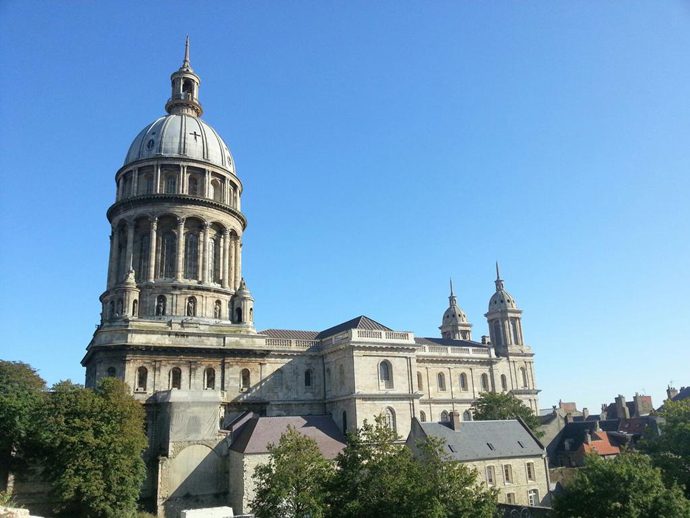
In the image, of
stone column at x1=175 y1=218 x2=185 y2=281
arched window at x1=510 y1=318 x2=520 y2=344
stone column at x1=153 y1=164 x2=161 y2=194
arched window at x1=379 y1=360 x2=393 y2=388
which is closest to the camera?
arched window at x1=379 y1=360 x2=393 y2=388

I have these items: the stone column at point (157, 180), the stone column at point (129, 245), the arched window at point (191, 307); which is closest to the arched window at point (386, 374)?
the arched window at point (191, 307)

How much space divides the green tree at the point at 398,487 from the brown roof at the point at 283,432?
10.9 meters

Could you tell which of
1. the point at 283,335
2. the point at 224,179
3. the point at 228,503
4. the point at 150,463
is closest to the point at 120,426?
the point at 150,463

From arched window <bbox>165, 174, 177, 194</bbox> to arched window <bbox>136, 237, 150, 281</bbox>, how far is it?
16.8 feet

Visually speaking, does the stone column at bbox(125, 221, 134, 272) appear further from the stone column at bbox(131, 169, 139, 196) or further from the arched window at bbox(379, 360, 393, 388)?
the arched window at bbox(379, 360, 393, 388)

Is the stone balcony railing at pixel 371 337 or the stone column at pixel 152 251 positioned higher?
the stone column at pixel 152 251

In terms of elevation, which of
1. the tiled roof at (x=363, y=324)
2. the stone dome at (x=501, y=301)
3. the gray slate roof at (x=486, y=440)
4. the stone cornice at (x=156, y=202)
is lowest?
the gray slate roof at (x=486, y=440)

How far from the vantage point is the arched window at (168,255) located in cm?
5231

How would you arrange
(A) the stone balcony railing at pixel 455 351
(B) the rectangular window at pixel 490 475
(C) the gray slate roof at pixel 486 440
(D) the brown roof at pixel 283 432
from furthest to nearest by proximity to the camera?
(A) the stone balcony railing at pixel 455 351
(C) the gray slate roof at pixel 486 440
(B) the rectangular window at pixel 490 475
(D) the brown roof at pixel 283 432

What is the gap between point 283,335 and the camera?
5384 centimetres

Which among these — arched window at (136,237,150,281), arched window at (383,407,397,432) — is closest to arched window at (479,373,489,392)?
arched window at (383,407,397,432)

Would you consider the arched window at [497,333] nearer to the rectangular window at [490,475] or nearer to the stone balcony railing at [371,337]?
the stone balcony railing at [371,337]

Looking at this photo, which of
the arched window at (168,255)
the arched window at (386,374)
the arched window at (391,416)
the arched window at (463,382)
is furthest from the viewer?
the arched window at (463,382)

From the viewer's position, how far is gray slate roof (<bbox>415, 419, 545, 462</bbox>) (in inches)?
1578
